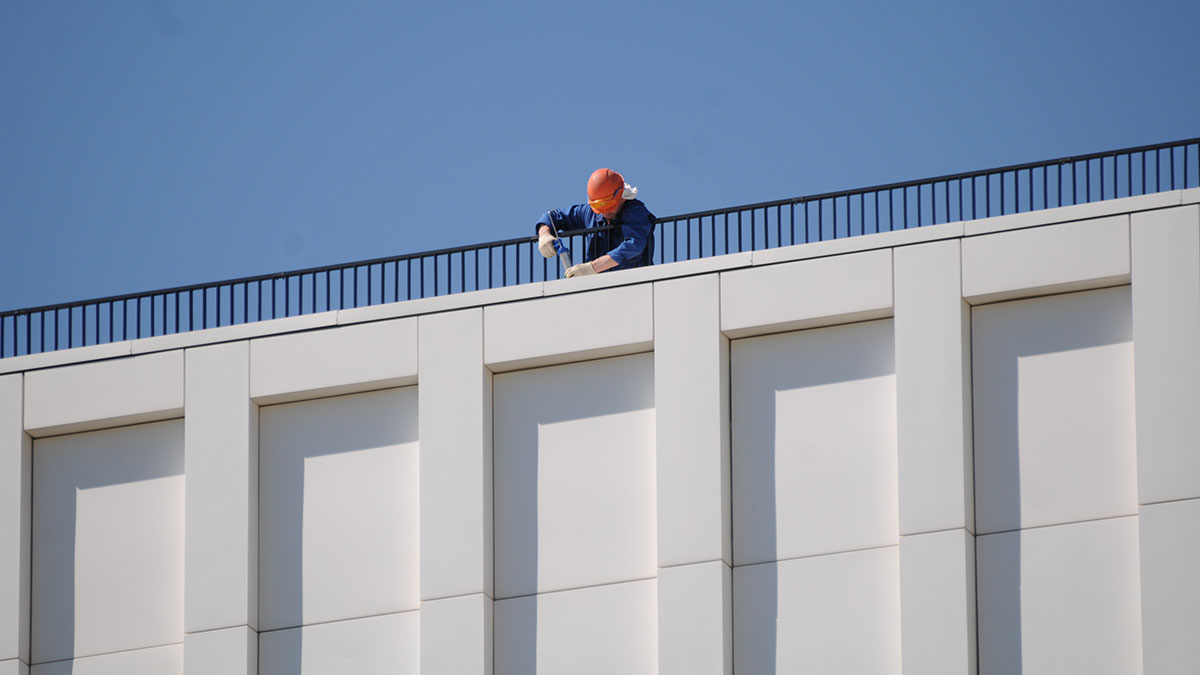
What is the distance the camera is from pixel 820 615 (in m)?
26.2

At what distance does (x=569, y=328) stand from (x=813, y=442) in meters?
3.26

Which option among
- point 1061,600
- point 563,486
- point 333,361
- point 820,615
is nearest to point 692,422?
point 563,486

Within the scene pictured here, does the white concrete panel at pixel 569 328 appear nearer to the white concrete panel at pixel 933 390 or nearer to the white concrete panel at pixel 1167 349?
the white concrete panel at pixel 933 390

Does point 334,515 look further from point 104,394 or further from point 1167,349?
point 1167,349

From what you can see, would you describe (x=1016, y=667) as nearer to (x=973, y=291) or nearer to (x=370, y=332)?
(x=973, y=291)

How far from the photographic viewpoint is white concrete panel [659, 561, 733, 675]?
86.0 ft

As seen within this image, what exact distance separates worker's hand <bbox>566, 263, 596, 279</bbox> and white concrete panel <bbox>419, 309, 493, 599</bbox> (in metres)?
1.18

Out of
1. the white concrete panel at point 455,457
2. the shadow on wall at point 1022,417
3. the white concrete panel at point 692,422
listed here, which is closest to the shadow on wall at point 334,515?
the white concrete panel at point 455,457

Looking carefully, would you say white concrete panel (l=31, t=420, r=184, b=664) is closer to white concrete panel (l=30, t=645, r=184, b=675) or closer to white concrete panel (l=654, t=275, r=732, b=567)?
white concrete panel (l=30, t=645, r=184, b=675)

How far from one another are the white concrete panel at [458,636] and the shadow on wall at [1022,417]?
5.63m

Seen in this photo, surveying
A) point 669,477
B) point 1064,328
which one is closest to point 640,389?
point 669,477

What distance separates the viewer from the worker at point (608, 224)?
1126 inches

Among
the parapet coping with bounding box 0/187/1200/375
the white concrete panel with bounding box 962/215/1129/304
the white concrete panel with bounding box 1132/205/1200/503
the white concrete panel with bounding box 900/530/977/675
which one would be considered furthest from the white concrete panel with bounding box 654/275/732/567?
the white concrete panel with bounding box 1132/205/1200/503

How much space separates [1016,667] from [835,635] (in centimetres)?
201
